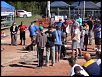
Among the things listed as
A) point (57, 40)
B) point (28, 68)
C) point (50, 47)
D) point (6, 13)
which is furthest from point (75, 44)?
point (6, 13)

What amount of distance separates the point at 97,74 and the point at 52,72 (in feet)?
16.0

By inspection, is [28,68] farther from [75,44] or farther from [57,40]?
[75,44]

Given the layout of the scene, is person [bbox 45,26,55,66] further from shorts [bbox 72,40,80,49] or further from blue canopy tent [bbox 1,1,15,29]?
blue canopy tent [bbox 1,1,15,29]

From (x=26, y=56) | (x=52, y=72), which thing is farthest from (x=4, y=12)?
(x=52, y=72)

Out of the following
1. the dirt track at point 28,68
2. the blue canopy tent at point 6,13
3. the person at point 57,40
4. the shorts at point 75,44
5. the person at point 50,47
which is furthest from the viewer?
the blue canopy tent at point 6,13

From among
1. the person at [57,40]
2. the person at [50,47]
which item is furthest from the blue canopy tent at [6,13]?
the person at [50,47]

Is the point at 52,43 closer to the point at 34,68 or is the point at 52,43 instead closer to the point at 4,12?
the point at 34,68

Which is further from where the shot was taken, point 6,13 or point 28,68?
point 6,13

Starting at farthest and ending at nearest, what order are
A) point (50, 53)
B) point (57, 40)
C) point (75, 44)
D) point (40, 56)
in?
point (75, 44) → point (57, 40) → point (50, 53) → point (40, 56)

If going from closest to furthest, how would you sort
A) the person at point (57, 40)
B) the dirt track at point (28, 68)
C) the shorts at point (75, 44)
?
the dirt track at point (28, 68)
the person at point (57, 40)
the shorts at point (75, 44)

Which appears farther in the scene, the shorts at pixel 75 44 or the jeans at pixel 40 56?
the shorts at pixel 75 44

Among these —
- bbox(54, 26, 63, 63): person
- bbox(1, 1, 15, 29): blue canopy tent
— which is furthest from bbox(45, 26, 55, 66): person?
bbox(1, 1, 15, 29): blue canopy tent

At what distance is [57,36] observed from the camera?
543 inches

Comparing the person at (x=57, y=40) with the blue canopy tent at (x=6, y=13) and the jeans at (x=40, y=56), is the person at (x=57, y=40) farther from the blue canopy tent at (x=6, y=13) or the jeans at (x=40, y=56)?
the blue canopy tent at (x=6, y=13)
